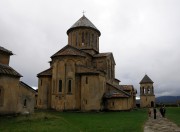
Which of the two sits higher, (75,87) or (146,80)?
(146,80)

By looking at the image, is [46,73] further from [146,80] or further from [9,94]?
[146,80]

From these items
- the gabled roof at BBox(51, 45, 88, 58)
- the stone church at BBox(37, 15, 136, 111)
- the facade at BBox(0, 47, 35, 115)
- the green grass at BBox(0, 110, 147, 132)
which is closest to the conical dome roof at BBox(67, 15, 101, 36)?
the stone church at BBox(37, 15, 136, 111)

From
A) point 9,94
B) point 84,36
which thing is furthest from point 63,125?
point 84,36

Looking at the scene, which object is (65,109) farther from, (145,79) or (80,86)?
(145,79)

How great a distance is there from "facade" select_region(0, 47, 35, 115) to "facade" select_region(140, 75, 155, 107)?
3779cm

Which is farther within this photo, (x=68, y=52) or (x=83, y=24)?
(x=83, y=24)

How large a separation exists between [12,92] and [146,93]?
4124 centimetres

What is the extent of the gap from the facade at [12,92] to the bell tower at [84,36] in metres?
13.7

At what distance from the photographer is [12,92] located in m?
19.1

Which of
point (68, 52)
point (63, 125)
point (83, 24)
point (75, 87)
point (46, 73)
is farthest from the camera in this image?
point (83, 24)

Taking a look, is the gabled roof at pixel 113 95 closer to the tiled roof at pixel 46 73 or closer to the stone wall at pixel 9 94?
the tiled roof at pixel 46 73

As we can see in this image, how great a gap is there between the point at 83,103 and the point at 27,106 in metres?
8.12

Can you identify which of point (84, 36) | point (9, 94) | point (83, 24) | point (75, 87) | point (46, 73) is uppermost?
point (83, 24)

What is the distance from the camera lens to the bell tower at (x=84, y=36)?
33.4 meters
